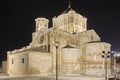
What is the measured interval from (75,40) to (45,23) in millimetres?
9009

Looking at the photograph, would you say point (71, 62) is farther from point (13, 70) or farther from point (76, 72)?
point (13, 70)

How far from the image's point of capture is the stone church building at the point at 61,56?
32.2 m

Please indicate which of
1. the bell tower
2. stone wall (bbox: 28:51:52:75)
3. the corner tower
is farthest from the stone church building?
the bell tower

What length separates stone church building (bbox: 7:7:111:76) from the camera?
105 ft

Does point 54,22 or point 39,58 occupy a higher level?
point 54,22

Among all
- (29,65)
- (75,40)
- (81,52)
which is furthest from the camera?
(75,40)

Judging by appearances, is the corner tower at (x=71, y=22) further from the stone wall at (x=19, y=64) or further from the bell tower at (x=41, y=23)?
the stone wall at (x=19, y=64)

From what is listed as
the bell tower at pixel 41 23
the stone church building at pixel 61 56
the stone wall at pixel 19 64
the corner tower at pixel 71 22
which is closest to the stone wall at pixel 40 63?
the stone church building at pixel 61 56

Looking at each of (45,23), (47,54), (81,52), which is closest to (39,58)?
(47,54)

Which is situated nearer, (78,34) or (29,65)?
(29,65)

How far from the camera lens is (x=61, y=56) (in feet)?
117

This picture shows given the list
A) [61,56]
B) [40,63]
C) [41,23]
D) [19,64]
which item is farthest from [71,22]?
[19,64]

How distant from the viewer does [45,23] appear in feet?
146

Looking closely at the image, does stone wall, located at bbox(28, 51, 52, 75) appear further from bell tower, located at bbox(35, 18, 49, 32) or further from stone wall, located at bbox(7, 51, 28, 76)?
bell tower, located at bbox(35, 18, 49, 32)
